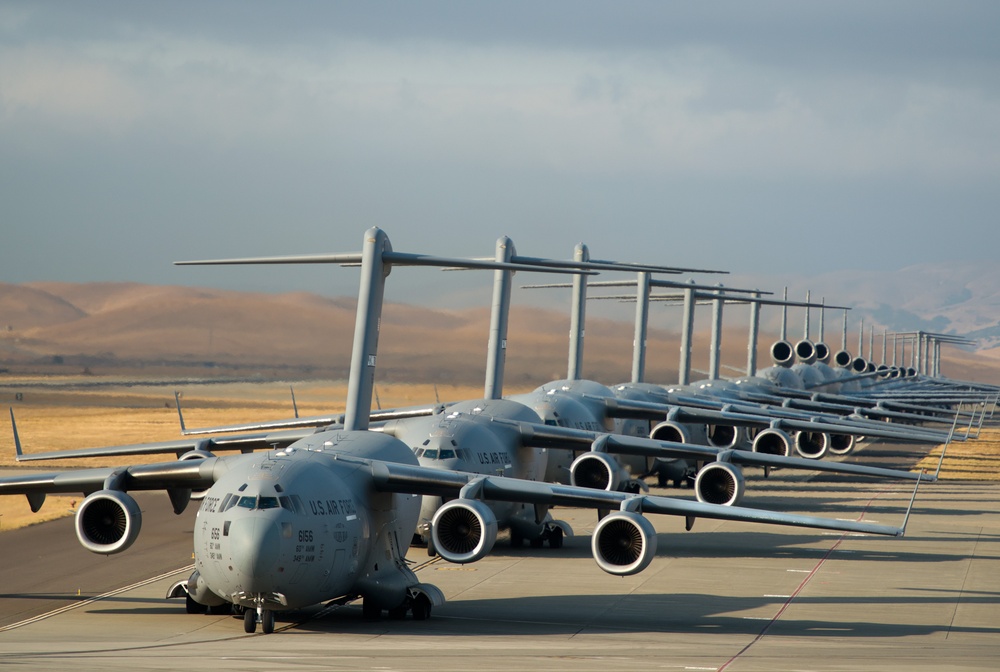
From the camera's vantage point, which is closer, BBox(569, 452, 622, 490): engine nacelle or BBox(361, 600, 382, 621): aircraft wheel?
BBox(361, 600, 382, 621): aircraft wheel

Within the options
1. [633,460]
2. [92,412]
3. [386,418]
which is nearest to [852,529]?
[386,418]

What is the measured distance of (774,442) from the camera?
126ft

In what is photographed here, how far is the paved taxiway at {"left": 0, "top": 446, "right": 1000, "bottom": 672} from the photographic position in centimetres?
1684

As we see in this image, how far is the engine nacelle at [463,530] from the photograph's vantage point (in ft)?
61.0

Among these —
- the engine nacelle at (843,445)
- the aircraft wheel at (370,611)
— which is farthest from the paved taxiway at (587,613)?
the engine nacelle at (843,445)

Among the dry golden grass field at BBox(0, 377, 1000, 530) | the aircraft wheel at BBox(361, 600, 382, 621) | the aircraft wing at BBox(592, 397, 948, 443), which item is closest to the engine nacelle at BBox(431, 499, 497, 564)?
the aircraft wheel at BBox(361, 600, 382, 621)

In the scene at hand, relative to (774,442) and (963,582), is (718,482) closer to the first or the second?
(963,582)

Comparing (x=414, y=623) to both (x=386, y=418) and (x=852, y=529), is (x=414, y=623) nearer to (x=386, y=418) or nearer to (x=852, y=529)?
(x=852, y=529)

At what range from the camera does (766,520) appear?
63.3 ft

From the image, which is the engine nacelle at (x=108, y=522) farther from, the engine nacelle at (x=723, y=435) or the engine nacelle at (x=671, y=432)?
the engine nacelle at (x=723, y=435)

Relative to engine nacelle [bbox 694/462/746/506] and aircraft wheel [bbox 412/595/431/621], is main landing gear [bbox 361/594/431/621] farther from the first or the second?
engine nacelle [bbox 694/462/746/506]

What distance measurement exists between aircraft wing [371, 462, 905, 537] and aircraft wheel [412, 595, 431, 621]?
5.52 feet

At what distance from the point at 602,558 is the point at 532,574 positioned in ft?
22.3

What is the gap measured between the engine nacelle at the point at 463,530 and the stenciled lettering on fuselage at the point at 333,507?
1.36 m
